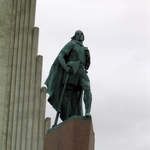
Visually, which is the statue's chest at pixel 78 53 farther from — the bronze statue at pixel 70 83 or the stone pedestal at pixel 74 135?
the stone pedestal at pixel 74 135

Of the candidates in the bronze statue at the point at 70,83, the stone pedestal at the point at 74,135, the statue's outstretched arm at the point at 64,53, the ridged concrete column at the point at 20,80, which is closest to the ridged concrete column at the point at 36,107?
the ridged concrete column at the point at 20,80

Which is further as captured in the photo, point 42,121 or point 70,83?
point 42,121

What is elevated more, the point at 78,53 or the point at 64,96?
the point at 78,53

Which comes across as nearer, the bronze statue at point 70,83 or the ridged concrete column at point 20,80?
the bronze statue at point 70,83

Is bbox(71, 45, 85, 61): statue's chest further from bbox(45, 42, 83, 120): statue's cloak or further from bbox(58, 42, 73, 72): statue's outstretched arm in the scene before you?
bbox(45, 42, 83, 120): statue's cloak

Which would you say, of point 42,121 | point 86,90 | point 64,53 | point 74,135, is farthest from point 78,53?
point 42,121

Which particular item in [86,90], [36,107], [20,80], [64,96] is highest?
[86,90]

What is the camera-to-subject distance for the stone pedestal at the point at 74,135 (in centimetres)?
1059

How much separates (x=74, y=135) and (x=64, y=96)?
107 cm

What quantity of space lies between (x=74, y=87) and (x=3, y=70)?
428 centimetres

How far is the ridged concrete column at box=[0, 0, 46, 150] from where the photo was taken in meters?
15.0

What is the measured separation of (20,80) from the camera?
15.4 metres

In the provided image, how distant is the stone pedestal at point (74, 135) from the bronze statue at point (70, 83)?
0.66 meters

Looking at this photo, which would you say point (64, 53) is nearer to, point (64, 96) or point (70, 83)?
point (70, 83)
